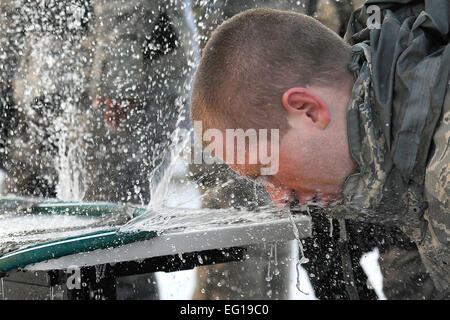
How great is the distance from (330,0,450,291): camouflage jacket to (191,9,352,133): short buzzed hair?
7cm

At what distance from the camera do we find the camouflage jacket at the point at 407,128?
3.29 ft

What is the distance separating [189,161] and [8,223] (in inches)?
39.2

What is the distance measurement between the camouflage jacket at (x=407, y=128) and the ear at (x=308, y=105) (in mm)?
52

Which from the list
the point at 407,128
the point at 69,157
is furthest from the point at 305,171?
the point at 69,157

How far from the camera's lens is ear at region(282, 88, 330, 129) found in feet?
3.59

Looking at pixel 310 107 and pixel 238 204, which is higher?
pixel 310 107

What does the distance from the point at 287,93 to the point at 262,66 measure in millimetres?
76

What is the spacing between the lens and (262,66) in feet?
3.69

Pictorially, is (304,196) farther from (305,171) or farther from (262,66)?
(262,66)

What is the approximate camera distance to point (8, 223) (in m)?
1.59

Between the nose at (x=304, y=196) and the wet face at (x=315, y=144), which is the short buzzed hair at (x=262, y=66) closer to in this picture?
the wet face at (x=315, y=144)
